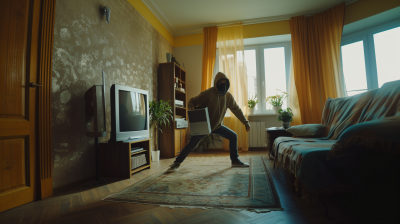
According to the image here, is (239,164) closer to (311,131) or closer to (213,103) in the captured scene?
(213,103)

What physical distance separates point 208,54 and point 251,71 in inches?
45.2

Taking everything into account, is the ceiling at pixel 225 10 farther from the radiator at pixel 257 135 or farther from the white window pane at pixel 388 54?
the radiator at pixel 257 135

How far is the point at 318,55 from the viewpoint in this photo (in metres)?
4.31

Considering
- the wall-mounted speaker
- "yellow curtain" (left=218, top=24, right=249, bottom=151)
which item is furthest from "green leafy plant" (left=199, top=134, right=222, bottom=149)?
the wall-mounted speaker

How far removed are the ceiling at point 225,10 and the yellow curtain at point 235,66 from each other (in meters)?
0.28

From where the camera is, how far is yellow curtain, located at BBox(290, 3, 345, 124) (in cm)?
410

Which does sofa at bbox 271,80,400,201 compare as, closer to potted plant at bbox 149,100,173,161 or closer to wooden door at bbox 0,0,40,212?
wooden door at bbox 0,0,40,212

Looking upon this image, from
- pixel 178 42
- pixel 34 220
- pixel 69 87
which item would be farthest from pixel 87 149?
pixel 178 42

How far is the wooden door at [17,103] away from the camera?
154 centimetres

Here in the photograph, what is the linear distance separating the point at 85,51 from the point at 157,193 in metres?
1.77

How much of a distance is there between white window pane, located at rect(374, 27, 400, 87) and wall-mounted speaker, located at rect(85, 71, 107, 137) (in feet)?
15.5

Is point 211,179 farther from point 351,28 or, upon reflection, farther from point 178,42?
point 351,28

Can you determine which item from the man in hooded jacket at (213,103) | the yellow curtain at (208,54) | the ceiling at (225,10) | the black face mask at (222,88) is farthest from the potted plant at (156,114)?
the ceiling at (225,10)

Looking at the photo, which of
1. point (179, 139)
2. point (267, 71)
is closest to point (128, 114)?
point (179, 139)
